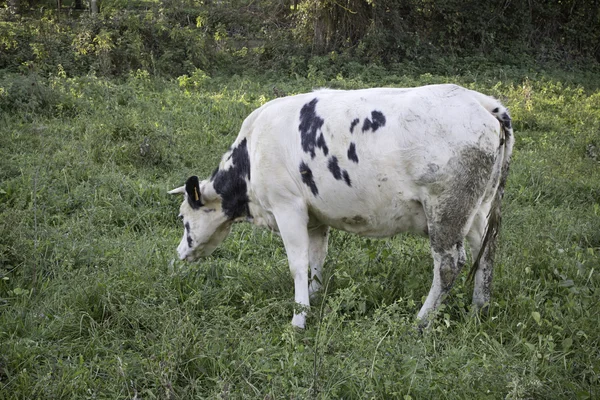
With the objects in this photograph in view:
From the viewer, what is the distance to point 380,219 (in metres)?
5.09

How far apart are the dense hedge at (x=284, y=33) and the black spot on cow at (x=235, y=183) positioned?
28.2ft

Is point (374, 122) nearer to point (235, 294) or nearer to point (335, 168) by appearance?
point (335, 168)

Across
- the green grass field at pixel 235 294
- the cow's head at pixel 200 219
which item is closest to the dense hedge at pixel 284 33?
the green grass field at pixel 235 294

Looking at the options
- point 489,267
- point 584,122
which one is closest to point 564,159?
point 584,122

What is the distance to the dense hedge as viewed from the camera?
46.9 feet

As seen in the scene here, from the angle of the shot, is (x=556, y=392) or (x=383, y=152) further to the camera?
(x=383, y=152)

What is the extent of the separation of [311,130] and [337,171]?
388 millimetres

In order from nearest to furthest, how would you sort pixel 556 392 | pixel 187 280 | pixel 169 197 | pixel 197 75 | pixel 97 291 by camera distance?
pixel 556 392 < pixel 97 291 < pixel 187 280 < pixel 169 197 < pixel 197 75

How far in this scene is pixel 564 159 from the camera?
8.91m

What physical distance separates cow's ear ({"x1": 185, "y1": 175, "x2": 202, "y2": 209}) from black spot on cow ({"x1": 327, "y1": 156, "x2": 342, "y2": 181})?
1333mm

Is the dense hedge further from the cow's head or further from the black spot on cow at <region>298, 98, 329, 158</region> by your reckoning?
the black spot on cow at <region>298, 98, 329, 158</region>

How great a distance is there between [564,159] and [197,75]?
23.3ft

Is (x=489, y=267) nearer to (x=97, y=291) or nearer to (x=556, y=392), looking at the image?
(x=556, y=392)

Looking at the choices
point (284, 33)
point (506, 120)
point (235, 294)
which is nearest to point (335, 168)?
point (506, 120)
